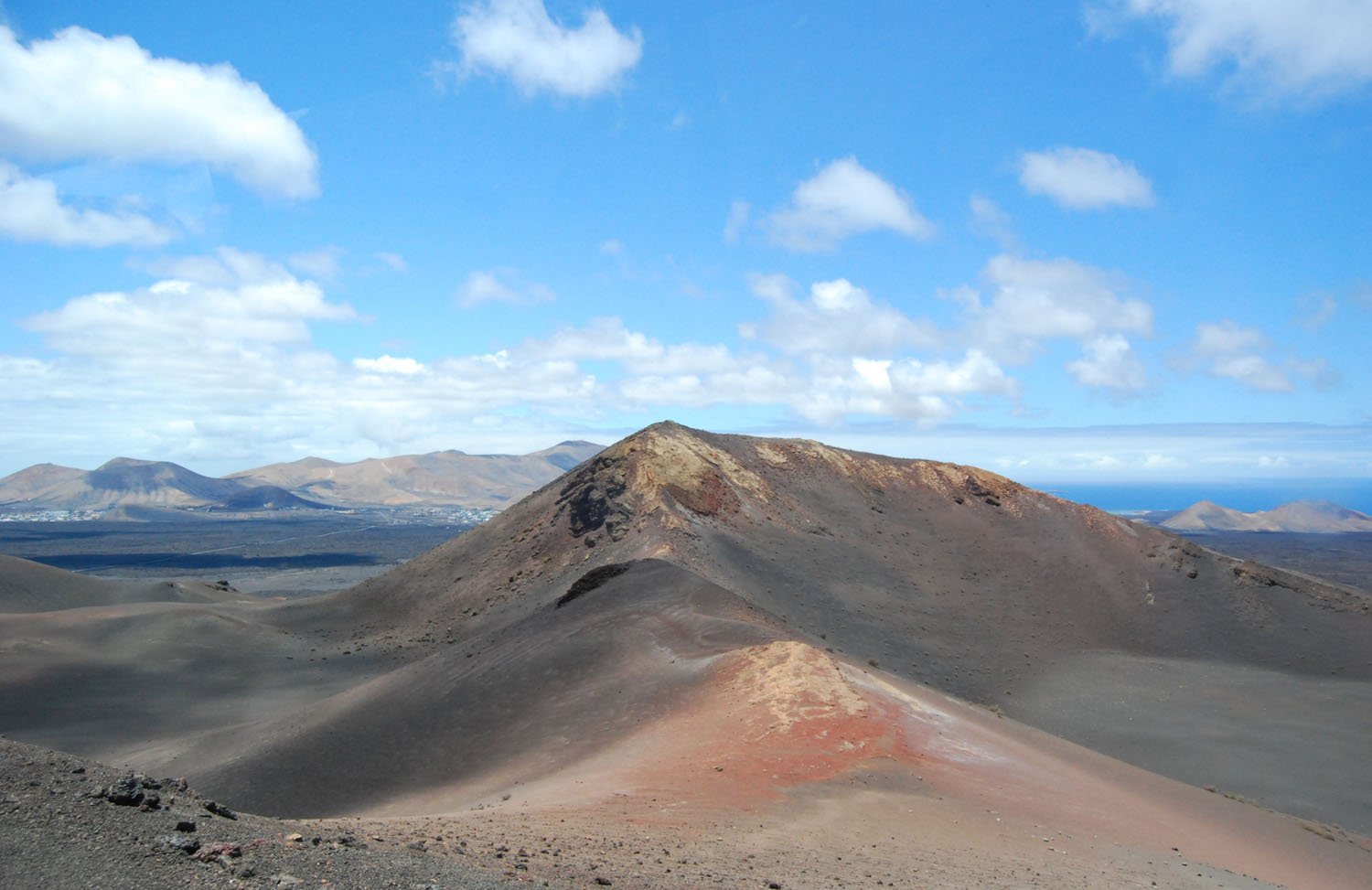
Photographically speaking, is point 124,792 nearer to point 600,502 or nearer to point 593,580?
point 593,580

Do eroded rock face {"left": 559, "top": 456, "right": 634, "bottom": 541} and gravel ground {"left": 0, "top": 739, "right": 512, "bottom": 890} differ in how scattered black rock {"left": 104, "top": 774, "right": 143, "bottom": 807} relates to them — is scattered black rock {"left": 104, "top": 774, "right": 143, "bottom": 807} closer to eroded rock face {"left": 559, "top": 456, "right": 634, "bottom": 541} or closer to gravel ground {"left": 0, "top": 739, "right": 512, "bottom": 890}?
gravel ground {"left": 0, "top": 739, "right": 512, "bottom": 890}

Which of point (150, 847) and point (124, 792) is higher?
point (124, 792)

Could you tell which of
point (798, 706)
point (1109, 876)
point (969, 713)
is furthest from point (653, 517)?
point (1109, 876)

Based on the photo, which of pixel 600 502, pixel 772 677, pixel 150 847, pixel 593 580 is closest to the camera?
pixel 150 847

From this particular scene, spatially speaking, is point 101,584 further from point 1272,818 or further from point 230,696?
point 1272,818

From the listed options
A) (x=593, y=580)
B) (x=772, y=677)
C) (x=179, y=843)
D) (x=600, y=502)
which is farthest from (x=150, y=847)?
(x=600, y=502)

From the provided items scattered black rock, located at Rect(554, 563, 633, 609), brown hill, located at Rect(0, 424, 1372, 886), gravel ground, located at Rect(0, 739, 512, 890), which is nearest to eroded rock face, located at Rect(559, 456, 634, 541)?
brown hill, located at Rect(0, 424, 1372, 886)

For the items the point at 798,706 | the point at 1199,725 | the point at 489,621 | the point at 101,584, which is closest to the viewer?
the point at 798,706
